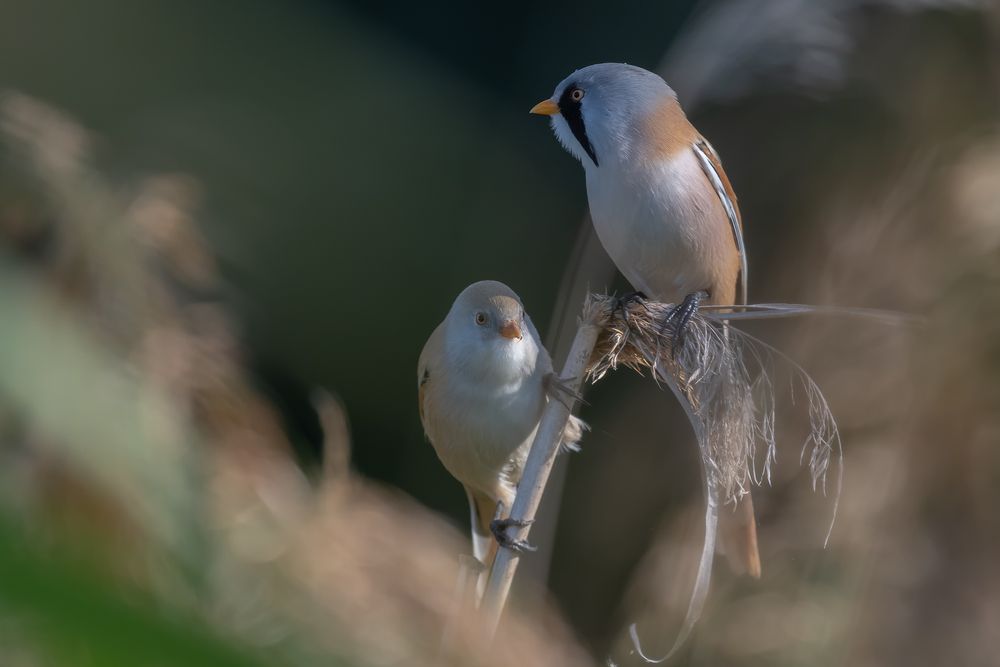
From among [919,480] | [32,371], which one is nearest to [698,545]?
[919,480]

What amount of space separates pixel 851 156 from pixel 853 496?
1262mm

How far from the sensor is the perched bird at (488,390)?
75.5 inches

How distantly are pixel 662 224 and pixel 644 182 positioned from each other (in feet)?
0.35

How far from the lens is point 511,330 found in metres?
1.92

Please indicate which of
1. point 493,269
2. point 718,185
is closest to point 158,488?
point 718,185

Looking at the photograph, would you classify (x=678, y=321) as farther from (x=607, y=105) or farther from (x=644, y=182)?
(x=607, y=105)

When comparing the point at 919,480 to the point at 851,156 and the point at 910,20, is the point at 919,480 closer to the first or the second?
the point at 851,156

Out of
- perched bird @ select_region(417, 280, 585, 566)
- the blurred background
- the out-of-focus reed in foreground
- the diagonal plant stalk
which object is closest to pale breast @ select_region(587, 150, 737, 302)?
the blurred background

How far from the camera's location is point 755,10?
2617mm

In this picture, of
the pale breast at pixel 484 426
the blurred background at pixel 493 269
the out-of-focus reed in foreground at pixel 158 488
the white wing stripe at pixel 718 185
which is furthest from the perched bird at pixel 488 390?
the white wing stripe at pixel 718 185

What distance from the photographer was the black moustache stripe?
219cm

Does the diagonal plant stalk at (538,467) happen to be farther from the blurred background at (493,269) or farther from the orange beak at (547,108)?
the orange beak at (547,108)

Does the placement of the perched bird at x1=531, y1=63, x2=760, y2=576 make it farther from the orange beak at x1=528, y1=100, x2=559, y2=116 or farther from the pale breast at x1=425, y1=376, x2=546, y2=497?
the pale breast at x1=425, y1=376, x2=546, y2=497

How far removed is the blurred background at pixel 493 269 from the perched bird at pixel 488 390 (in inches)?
5.1
